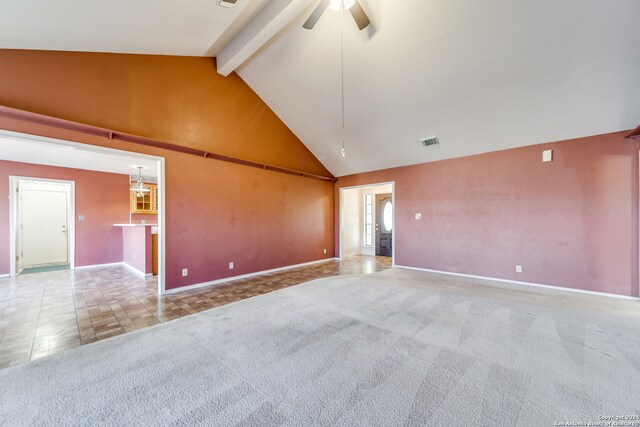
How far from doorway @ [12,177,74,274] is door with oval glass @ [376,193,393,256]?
798 cm

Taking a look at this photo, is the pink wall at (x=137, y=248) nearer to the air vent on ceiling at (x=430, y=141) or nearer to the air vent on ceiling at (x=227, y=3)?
the air vent on ceiling at (x=227, y=3)

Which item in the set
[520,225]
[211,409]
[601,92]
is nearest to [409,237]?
[520,225]

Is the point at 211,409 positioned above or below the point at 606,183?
below

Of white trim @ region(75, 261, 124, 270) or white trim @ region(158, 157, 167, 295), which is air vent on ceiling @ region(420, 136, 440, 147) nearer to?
white trim @ region(158, 157, 167, 295)

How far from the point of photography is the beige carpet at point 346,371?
4.64 ft

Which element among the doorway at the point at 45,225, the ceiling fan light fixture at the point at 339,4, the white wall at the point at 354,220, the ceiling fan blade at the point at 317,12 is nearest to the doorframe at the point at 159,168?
the ceiling fan blade at the point at 317,12

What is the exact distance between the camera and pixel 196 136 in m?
4.23

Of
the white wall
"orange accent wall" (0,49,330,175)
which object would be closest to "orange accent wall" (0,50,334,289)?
"orange accent wall" (0,49,330,175)

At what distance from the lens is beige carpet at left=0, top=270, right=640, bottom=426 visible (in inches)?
55.7

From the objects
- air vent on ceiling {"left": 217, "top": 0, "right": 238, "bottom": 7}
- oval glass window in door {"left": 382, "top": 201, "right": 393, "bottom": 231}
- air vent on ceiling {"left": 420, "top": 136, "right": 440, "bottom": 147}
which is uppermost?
air vent on ceiling {"left": 217, "top": 0, "right": 238, "bottom": 7}

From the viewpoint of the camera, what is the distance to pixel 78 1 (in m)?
2.27

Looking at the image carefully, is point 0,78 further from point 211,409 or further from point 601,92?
point 601,92

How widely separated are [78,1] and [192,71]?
6.39 feet

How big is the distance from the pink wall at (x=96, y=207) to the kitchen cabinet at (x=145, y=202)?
151 millimetres
